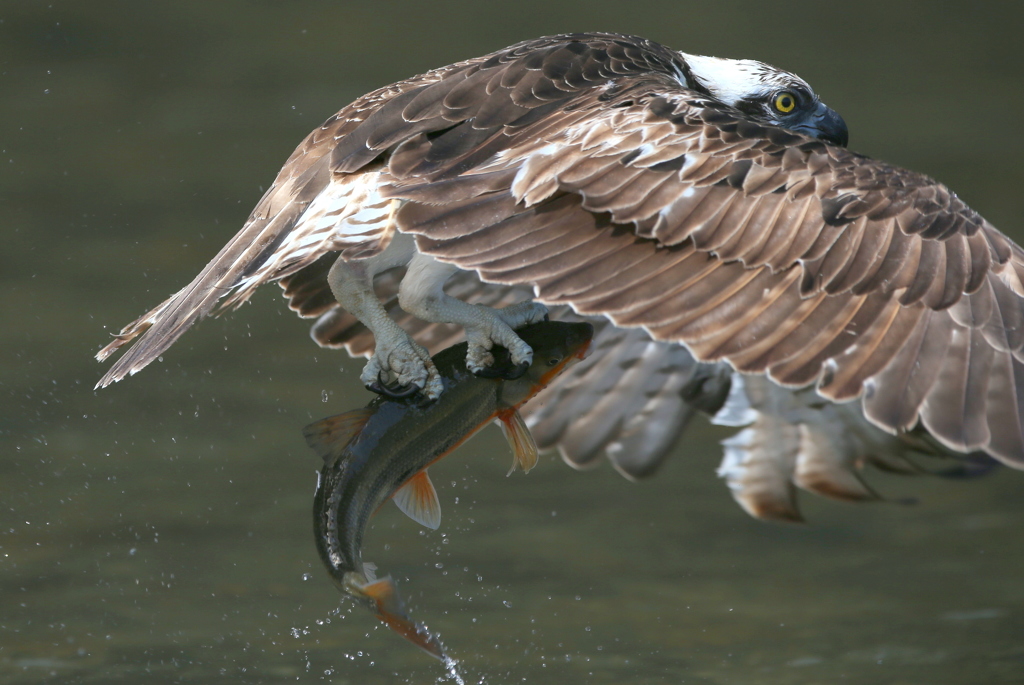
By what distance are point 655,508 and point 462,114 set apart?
2.00 metres

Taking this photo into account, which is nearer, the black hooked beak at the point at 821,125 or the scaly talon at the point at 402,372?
the scaly talon at the point at 402,372

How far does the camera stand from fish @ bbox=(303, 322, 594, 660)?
3.33 m

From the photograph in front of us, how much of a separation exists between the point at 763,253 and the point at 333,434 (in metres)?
1.18

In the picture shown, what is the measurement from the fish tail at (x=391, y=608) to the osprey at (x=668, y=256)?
82 centimetres

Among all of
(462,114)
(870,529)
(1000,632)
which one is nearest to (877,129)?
(870,529)

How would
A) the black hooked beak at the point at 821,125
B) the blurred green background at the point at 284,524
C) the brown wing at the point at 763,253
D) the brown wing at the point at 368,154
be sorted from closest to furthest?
1. the brown wing at the point at 763,253
2. the brown wing at the point at 368,154
3. the blurred green background at the point at 284,524
4. the black hooked beak at the point at 821,125

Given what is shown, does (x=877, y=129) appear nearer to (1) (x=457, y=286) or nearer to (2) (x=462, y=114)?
(1) (x=457, y=286)

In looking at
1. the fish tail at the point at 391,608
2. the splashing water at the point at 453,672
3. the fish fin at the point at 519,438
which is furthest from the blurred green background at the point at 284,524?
the fish tail at the point at 391,608

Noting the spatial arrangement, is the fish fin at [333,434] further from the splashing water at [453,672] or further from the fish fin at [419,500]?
the splashing water at [453,672]

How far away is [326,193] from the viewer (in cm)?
421

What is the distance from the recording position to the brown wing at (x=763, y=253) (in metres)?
3.50

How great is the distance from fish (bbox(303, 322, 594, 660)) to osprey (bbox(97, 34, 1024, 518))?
0.10m

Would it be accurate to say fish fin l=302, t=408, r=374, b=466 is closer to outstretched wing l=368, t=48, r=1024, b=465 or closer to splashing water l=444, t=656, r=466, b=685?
outstretched wing l=368, t=48, r=1024, b=465

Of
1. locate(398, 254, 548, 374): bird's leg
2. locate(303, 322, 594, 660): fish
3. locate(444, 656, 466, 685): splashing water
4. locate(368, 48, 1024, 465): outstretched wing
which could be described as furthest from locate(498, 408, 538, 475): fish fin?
locate(444, 656, 466, 685): splashing water
